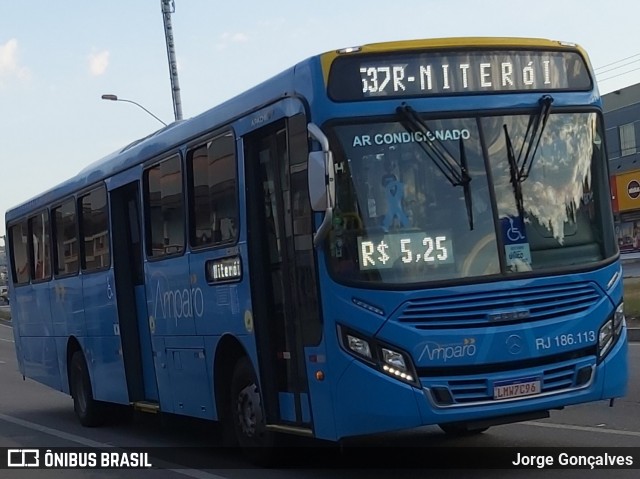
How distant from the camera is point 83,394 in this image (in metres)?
15.3

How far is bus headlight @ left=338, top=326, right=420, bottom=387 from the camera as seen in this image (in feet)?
26.3

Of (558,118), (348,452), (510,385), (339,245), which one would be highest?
(558,118)

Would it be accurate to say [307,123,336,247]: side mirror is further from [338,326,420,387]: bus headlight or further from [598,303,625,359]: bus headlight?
[598,303,625,359]: bus headlight

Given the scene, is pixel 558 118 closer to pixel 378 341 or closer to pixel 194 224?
pixel 378 341

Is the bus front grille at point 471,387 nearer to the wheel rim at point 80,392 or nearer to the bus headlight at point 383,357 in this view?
the bus headlight at point 383,357

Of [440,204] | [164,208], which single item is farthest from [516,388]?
[164,208]

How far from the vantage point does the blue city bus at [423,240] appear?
26.5 feet

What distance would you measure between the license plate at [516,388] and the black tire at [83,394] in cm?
808

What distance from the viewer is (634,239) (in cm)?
6162

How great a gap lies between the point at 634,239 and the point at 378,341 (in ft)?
184

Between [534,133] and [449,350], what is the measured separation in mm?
1806

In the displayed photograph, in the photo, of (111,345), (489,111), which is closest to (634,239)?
(111,345)

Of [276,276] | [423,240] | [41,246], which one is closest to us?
[423,240]

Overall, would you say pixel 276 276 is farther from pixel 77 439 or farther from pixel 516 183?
pixel 77 439
